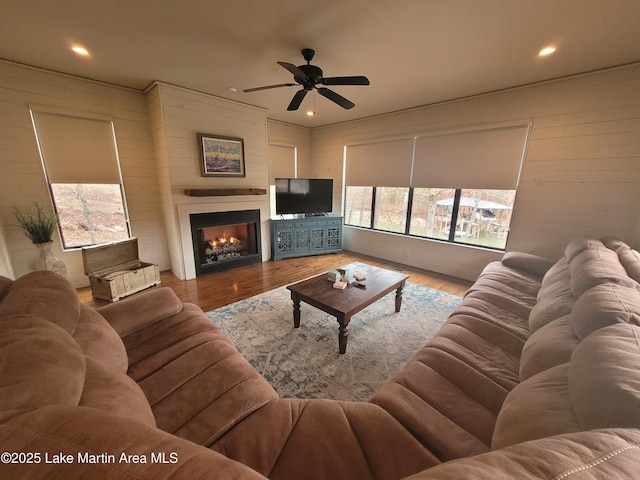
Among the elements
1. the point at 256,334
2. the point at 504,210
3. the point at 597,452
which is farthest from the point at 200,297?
the point at 504,210

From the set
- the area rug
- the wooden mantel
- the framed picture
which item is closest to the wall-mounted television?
the wooden mantel

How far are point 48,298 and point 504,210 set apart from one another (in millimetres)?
4495

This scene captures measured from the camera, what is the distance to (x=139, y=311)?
5.22ft

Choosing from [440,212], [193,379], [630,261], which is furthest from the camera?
[440,212]

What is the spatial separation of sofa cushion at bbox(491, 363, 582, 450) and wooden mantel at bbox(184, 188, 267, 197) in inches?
148

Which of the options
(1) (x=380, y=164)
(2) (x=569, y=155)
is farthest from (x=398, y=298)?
(1) (x=380, y=164)

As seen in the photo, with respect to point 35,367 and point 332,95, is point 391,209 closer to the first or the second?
point 332,95

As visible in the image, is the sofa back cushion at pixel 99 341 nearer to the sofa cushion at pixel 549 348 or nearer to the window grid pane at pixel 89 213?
the sofa cushion at pixel 549 348

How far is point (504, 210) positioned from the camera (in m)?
3.36

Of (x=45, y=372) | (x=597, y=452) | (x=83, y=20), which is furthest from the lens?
(x=83, y=20)

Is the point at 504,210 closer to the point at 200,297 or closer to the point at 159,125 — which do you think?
the point at 200,297

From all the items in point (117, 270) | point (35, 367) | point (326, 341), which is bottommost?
point (326, 341)

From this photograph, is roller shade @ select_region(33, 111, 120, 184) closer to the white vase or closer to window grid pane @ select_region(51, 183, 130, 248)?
window grid pane @ select_region(51, 183, 130, 248)

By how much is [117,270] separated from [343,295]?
304cm
